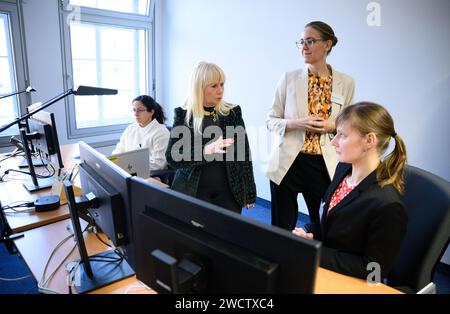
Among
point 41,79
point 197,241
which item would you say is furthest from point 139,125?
point 197,241

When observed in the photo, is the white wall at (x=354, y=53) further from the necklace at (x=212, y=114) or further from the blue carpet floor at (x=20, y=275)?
the necklace at (x=212, y=114)

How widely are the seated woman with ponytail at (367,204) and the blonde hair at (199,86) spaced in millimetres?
822

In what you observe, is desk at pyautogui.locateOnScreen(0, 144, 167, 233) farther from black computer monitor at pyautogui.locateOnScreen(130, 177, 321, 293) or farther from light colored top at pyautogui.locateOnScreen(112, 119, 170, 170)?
black computer monitor at pyautogui.locateOnScreen(130, 177, 321, 293)

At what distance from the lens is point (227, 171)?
6.16 ft

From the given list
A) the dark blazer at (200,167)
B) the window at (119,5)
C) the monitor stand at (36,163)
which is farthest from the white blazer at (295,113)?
the window at (119,5)

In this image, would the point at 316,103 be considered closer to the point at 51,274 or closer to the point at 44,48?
the point at 51,274

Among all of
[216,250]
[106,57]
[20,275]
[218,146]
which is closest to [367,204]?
[216,250]

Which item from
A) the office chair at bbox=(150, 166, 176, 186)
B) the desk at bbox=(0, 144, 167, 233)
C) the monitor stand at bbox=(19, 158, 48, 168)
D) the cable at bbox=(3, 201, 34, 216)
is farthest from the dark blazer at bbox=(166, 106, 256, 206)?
the monitor stand at bbox=(19, 158, 48, 168)

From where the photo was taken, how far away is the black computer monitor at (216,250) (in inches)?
22.8

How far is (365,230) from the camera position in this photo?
114 centimetres

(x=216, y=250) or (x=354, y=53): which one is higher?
(x=354, y=53)

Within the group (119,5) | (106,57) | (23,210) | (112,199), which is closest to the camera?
(112,199)

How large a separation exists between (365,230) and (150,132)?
1.92 meters
